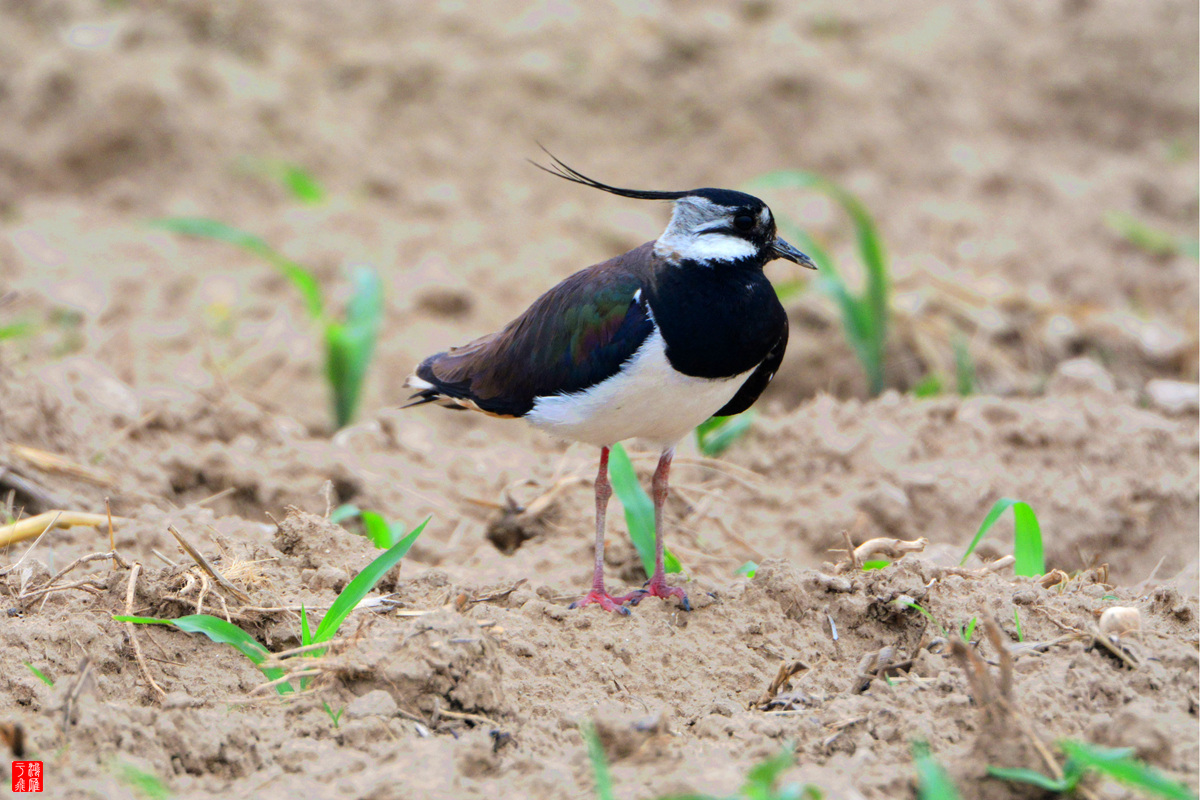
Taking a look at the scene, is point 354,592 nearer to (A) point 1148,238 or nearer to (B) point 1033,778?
(B) point 1033,778

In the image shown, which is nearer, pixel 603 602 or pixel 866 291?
pixel 603 602

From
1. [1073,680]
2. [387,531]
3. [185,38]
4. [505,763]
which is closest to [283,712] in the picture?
[505,763]

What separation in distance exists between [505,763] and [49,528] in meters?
1.96

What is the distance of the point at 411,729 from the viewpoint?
8.16 ft

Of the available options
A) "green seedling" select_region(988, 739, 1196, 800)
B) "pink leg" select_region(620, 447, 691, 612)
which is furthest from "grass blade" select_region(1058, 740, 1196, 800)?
"pink leg" select_region(620, 447, 691, 612)

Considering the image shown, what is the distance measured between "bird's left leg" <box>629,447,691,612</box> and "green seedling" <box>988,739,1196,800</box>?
1.26 metres

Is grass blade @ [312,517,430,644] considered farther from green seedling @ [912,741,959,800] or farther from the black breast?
green seedling @ [912,741,959,800]

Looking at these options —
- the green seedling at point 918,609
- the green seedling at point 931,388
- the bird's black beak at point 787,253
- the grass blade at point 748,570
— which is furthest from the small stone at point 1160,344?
the green seedling at point 918,609

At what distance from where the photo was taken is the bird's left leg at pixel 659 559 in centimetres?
338

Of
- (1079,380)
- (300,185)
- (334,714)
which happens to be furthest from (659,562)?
(300,185)

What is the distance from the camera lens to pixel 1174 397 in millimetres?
5258

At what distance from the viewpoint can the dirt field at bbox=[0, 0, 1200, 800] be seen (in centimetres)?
250

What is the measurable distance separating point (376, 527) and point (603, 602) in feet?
3.00

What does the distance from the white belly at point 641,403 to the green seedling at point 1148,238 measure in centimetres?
510
